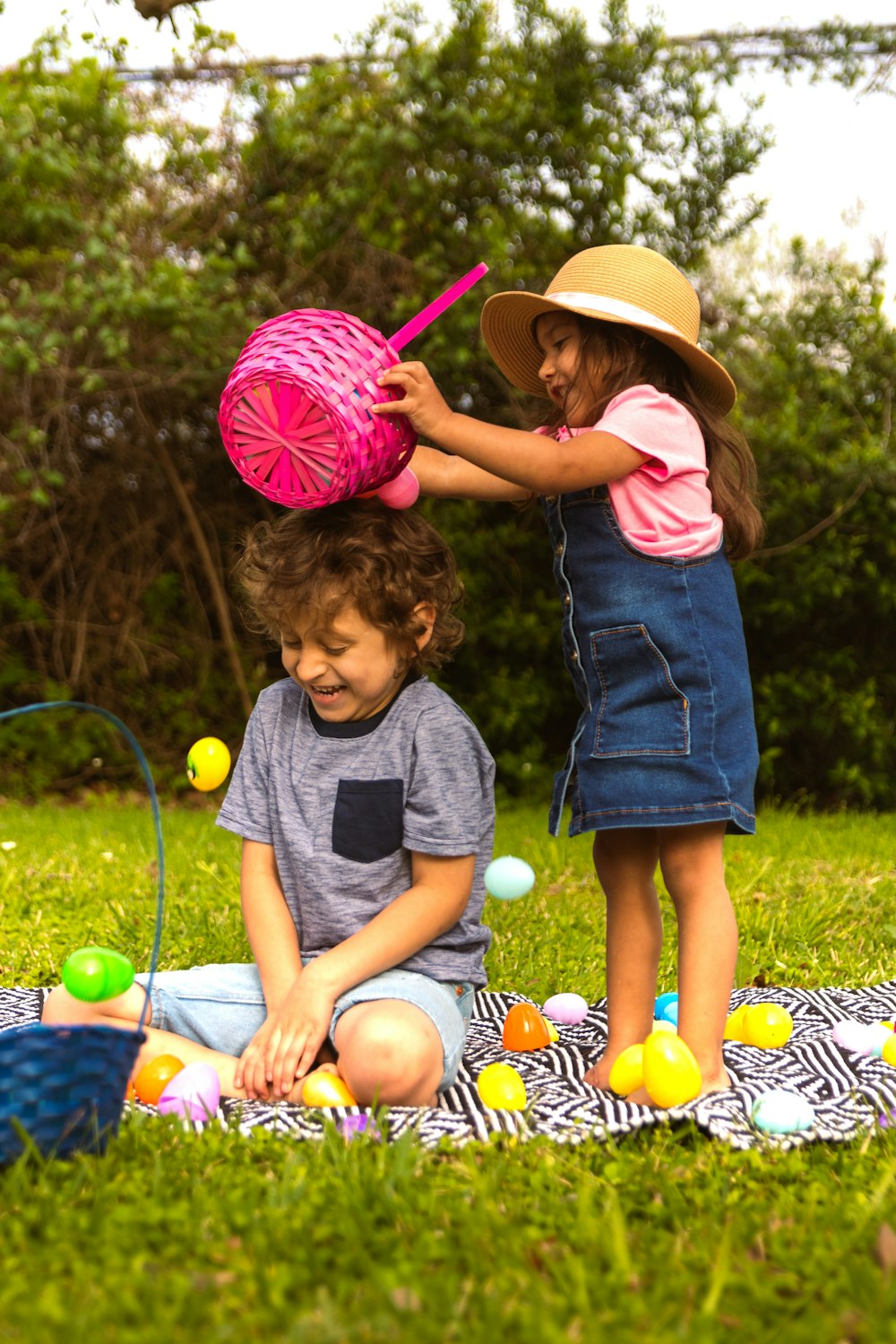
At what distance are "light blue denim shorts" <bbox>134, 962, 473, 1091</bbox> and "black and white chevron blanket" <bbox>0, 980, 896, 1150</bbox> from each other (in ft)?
0.40

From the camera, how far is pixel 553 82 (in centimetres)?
590

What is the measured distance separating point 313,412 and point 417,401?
17 centimetres

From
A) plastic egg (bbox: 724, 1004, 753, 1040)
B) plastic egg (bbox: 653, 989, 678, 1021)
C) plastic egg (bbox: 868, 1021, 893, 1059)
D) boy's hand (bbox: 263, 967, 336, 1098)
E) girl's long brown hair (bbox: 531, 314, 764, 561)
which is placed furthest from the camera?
plastic egg (bbox: 653, 989, 678, 1021)

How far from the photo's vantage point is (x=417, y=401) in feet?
6.79

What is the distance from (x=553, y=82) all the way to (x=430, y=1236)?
565 centimetres

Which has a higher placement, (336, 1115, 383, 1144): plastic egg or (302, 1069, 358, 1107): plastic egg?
(336, 1115, 383, 1144): plastic egg

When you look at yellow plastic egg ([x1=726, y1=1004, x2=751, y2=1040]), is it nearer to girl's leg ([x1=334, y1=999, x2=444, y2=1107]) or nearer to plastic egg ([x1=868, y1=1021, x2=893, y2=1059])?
plastic egg ([x1=868, y1=1021, x2=893, y2=1059])

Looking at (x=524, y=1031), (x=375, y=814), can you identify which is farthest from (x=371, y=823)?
(x=524, y=1031)

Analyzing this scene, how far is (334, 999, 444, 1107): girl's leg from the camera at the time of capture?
2035 millimetres

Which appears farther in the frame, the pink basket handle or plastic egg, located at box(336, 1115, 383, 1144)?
the pink basket handle

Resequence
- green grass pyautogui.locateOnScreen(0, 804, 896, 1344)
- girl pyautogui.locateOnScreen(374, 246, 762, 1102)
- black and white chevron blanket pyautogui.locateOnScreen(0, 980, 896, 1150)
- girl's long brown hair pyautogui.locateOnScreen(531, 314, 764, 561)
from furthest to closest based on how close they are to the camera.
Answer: girl's long brown hair pyautogui.locateOnScreen(531, 314, 764, 561) < girl pyautogui.locateOnScreen(374, 246, 762, 1102) < black and white chevron blanket pyautogui.locateOnScreen(0, 980, 896, 1150) < green grass pyautogui.locateOnScreen(0, 804, 896, 1344)

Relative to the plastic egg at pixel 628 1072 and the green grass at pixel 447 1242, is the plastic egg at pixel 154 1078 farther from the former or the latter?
the plastic egg at pixel 628 1072

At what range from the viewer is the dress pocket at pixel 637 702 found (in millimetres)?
2283

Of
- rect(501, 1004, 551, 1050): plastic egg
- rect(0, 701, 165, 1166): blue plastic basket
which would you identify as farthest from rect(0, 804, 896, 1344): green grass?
rect(501, 1004, 551, 1050): plastic egg
